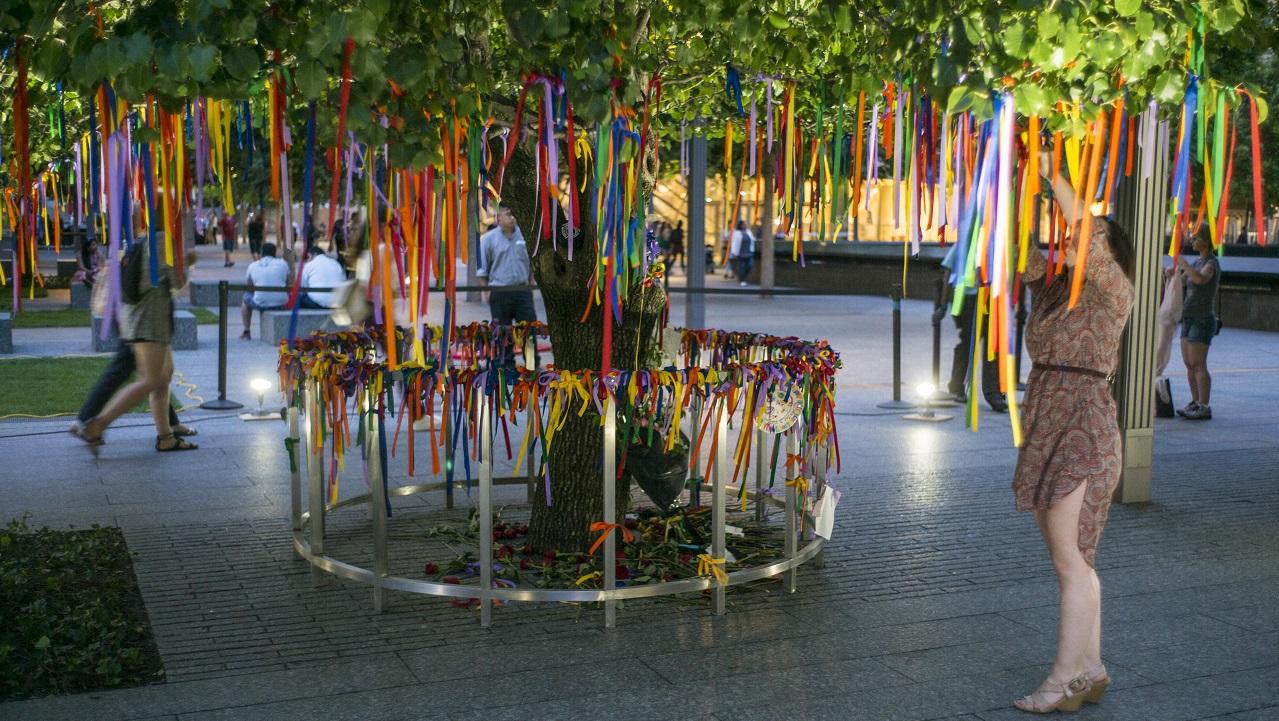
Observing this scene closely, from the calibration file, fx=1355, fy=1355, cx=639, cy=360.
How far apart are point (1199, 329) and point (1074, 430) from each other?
7.66 metres

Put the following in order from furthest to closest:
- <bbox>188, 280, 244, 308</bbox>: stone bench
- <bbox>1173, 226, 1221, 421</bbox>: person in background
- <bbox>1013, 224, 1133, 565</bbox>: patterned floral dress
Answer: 1. <bbox>188, 280, 244, 308</bbox>: stone bench
2. <bbox>1173, 226, 1221, 421</bbox>: person in background
3. <bbox>1013, 224, 1133, 565</bbox>: patterned floral dress

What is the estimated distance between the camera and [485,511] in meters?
5.37

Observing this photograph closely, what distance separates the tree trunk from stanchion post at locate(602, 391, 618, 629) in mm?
745

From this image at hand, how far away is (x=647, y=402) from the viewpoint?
19.0 ft

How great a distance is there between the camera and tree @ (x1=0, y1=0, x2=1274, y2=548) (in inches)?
140

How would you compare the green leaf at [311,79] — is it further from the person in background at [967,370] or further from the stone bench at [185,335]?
the stone bench at [185,335]

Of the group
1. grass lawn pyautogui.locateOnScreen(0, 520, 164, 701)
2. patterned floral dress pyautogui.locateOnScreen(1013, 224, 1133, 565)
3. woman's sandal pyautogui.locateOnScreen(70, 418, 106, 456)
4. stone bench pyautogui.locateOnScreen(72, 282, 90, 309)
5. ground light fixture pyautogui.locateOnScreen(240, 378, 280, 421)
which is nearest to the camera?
patterned floral dress pyautogui.locateOnScreen(1013, 224, 1133, 565)

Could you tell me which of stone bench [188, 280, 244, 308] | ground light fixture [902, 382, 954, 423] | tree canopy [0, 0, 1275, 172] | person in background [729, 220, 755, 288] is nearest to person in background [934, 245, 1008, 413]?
ground light fixture [902, 382, 954, 423]

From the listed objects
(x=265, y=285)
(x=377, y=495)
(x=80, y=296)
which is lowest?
(x=377, y=495)

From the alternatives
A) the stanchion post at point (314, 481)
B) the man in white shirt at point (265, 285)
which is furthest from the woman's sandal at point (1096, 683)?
the man in white shirt at point (265, 285)

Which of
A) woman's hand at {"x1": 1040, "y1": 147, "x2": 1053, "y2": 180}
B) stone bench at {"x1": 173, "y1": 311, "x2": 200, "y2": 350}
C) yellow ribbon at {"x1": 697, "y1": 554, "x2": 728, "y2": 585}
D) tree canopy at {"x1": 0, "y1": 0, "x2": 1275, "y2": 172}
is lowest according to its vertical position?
yellow ribbon at {"x1": 697, "y1": 554, "x2": 728, "y2": 585}

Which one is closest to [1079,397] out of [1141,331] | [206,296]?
[1141,331]

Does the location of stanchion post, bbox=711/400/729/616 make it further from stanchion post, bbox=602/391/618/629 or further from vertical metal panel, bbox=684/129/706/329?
vertical metal panel, bbox=684/129/706/329

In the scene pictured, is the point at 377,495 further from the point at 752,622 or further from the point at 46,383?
the point at 46,383
